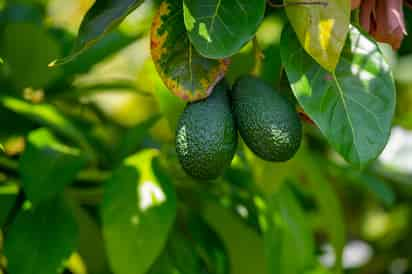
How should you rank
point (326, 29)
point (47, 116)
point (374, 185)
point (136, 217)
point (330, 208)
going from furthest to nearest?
point (374, 185)
point (330, 208)
point (47, 116)
point (136, 217)
point (326, 29)

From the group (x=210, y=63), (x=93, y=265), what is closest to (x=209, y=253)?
(x=93, y=265)

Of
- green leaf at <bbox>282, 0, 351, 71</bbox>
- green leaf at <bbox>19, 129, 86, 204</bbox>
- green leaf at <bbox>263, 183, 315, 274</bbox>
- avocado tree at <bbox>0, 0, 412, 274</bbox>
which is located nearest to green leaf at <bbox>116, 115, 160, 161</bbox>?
avocado tree at <bbox>0, 0, 412, 274</bbox>

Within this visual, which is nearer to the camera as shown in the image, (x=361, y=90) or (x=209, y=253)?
(x=361, y=90)

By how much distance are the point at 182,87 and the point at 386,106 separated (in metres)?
0.22

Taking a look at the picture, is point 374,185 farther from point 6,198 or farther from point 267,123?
point 267,123

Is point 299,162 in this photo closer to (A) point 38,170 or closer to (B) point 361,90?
(A) point 38,170

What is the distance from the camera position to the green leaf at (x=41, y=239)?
4.16ft

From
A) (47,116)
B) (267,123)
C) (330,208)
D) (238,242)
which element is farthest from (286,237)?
(267,123)

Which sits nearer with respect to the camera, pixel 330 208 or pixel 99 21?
pixel 99 21

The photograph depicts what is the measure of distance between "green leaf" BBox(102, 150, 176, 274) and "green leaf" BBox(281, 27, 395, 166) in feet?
1.25

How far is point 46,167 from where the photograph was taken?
1324mm

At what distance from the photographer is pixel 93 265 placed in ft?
4.81

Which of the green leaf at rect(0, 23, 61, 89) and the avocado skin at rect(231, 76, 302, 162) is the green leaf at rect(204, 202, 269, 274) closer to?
the green leaf at rect(0, 23, 61, 89)

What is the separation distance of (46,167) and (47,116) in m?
0.17
